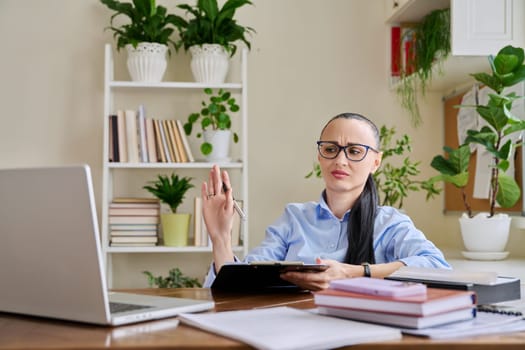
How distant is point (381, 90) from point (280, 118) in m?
0.55

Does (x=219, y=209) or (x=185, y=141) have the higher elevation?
(x=185, y=141)

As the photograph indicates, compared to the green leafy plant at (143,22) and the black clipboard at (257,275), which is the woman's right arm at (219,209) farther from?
the green leafy plant at (143,22)

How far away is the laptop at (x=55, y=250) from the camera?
1.09 meters

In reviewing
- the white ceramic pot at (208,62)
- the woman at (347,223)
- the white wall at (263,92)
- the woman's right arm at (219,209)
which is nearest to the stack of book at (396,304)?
the woman's right arm at (219,209)

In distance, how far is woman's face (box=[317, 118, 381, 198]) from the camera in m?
2.06

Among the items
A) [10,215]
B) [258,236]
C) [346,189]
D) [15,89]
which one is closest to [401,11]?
[258,236]

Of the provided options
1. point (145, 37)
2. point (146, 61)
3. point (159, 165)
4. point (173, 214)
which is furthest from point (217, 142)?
point (145, 37)

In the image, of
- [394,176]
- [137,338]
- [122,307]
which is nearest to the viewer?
[137,338]

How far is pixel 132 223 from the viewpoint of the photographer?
325cm

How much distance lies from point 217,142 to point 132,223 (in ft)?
1.81

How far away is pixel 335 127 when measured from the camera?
211 centimetres

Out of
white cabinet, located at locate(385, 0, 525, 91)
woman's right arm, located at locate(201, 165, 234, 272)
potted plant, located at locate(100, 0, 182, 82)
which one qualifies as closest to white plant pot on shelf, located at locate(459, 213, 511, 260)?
white cabinet, located at locate(385, 0, 525, 91)

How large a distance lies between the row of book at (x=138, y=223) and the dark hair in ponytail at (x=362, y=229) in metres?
1.24

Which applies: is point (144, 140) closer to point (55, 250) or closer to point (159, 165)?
point (159, 165)
